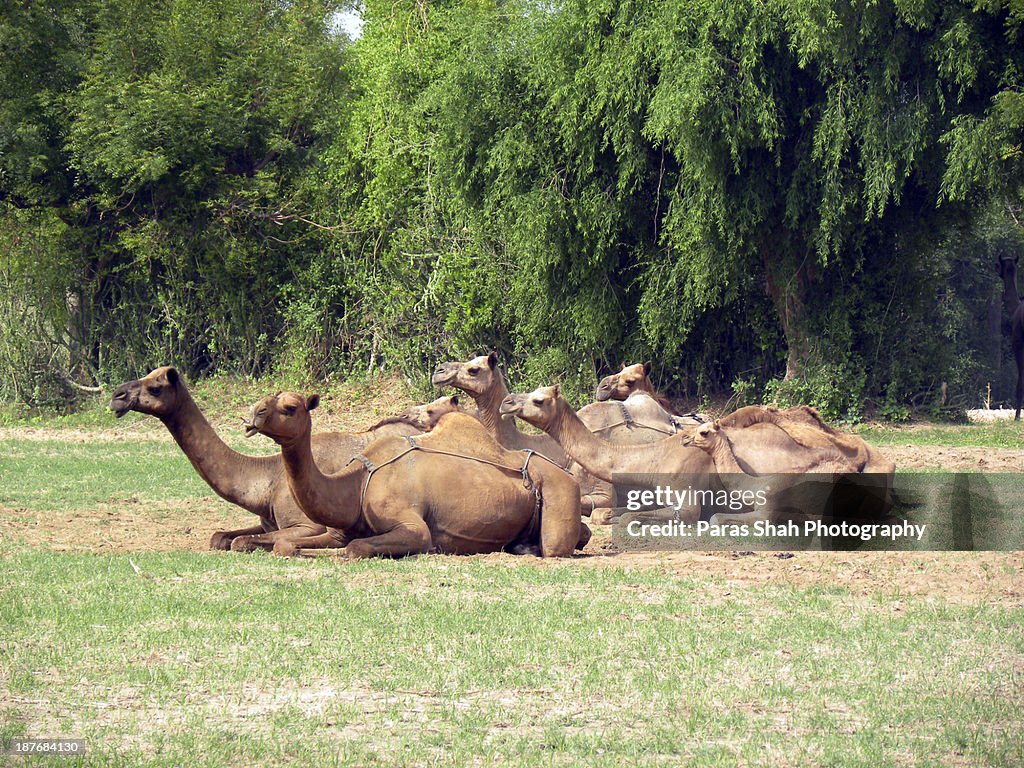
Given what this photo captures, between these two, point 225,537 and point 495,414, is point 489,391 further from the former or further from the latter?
point 225,537

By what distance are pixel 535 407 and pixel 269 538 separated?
2296mm

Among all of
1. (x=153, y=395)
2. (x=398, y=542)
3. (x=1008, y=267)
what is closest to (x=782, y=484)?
(x=398, y=542)

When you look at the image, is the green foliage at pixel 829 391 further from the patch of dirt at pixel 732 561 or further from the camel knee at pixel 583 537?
the camel knee at pixel 583 537

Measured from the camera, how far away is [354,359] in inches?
915

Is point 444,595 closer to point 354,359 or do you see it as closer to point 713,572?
point 713,572

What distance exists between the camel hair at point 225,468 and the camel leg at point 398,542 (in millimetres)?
639

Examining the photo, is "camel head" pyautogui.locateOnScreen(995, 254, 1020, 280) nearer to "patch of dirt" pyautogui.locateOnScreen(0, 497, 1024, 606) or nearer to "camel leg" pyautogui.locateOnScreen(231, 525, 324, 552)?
"patch of dirt" pyautogui.locateOnScreen(0, 497, 1024, 606)

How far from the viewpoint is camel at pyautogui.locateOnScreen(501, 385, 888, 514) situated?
34.1ft

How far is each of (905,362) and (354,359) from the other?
9389 mm

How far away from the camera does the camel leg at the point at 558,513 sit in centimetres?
907

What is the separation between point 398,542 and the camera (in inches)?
340

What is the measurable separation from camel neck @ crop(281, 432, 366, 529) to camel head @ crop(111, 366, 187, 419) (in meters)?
1.09

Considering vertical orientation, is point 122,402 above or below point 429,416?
above

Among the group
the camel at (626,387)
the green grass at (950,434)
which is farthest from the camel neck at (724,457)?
the green grass at (950,434)
